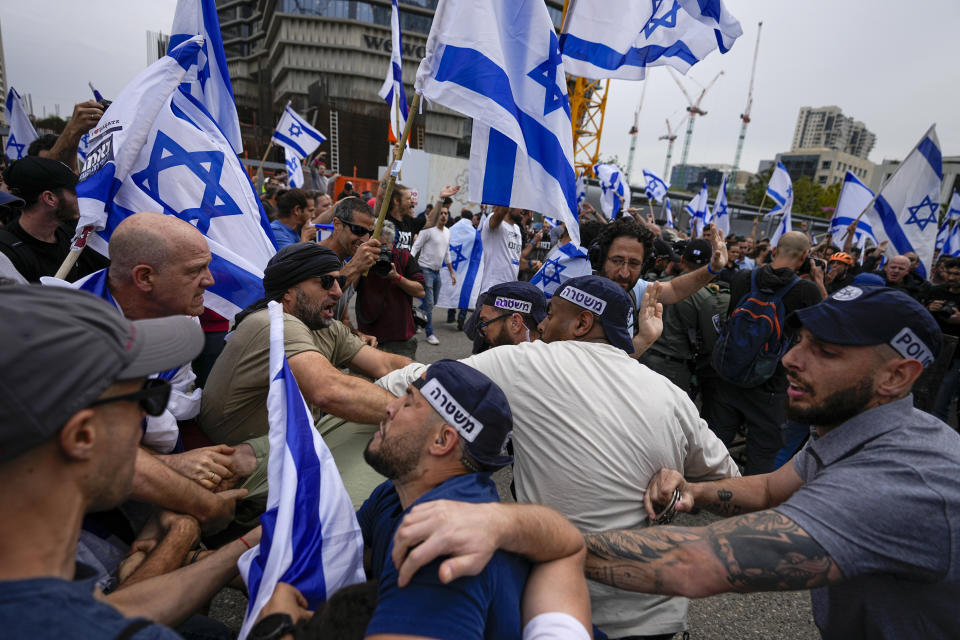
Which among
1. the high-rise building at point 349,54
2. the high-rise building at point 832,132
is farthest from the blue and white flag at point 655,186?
the high-rise building at point 832,132

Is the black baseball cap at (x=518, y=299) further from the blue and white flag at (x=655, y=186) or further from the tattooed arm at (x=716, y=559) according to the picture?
the blue and white flag at (x=655, y=186)

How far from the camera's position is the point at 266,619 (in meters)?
1.25

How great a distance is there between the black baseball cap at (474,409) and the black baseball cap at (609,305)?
0.79 meters

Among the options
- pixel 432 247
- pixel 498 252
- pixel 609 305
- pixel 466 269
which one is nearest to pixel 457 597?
pixel 609 305

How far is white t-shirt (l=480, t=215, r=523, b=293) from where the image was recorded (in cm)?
655

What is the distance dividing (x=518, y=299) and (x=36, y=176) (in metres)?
3.27

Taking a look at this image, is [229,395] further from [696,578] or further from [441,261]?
[441,261]

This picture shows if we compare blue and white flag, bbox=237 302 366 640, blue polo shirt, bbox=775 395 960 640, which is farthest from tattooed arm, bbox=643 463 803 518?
blue and white flag, bbox=237 302 366 640

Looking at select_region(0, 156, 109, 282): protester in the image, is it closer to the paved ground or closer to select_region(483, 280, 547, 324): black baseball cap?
the paved ground

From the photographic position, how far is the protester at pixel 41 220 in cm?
314

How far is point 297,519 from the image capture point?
1.52 meters

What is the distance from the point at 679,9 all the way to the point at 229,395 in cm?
399

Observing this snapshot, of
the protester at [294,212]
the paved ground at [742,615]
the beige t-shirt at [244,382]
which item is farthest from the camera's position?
the protester at [294,212]

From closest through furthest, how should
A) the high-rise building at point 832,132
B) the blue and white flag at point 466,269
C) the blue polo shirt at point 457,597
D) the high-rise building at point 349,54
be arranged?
the blue polo shirt at point 457,597 → the blue and white flag at point 466,269 → the high-rise building at point 349,54 → the high-rise building at point 832,132
